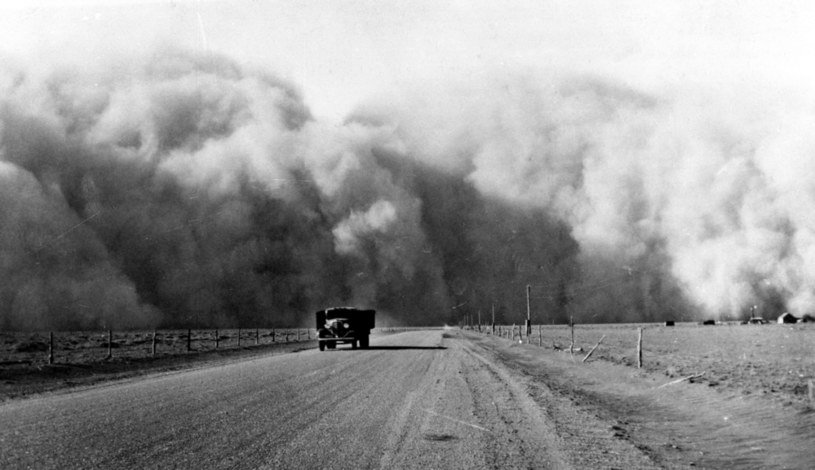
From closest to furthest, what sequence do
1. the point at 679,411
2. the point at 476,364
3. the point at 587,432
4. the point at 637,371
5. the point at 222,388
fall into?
the point at 587,432 → the point at 679,411 → the point at 222,388 → the point at 637,371 → the point at 476,364

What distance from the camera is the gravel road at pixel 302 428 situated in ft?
27.1

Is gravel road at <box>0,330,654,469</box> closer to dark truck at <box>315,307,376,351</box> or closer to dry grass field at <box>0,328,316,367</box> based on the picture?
dry grass field at <box>0,328,316,367</box>

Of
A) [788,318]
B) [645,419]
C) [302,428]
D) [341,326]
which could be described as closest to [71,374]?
[341,326]

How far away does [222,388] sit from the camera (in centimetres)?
1691

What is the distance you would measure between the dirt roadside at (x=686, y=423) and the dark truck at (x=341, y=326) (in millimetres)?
22767

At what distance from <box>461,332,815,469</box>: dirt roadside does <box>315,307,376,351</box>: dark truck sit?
2277 cm

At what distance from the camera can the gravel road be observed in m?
8.27

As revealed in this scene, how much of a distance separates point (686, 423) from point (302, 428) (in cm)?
760

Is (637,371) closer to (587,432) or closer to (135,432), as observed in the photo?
(587,432)

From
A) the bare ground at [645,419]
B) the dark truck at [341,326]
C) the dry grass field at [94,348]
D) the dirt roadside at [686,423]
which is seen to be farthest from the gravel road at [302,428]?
the dark truck at [341,326]

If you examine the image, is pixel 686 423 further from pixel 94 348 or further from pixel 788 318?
pixel 788 318

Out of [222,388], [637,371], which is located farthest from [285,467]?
[637,371]

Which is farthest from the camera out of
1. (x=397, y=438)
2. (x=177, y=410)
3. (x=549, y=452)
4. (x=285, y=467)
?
(x=177, y=410)

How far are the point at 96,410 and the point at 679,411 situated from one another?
40.0 ft
